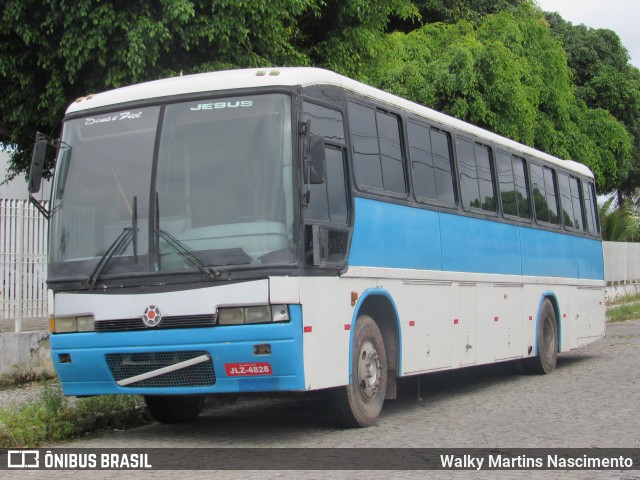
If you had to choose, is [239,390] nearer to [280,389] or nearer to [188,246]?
[280,389]

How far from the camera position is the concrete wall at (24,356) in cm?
1234

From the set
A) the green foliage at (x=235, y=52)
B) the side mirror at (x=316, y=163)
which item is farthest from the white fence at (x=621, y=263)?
the side mirror at (x=316, y=163)

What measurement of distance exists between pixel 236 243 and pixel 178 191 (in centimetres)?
78

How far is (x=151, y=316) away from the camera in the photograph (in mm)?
8414

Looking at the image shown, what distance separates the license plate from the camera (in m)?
8.12

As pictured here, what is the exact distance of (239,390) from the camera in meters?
8.26

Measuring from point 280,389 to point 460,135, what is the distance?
5.74 m

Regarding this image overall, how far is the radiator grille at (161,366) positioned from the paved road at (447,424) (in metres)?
0.56

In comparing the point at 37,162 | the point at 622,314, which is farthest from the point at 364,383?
the point at 622,314

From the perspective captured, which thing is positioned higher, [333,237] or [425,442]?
[333,237]

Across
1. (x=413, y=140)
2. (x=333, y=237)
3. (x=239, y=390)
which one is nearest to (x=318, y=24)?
(x=413, y=140)

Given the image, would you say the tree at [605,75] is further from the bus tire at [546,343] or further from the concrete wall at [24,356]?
the concrete wall at [24,356]

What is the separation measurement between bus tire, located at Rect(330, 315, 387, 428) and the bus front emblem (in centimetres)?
182

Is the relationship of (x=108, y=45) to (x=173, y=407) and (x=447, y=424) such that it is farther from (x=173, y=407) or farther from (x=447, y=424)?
(x=447, y=424)
